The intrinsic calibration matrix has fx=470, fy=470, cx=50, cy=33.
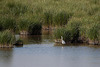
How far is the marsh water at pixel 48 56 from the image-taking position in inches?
789

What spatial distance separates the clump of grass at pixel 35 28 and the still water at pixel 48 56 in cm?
288

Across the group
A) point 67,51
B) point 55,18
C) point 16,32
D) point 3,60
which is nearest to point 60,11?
point 55,18

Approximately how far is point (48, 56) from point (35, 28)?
747cm

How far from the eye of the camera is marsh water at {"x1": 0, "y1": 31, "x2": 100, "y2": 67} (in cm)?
2005

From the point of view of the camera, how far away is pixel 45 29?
31828mm

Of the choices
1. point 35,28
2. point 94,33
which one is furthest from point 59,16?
point 94,33

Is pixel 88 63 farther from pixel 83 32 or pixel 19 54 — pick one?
pixel 83 32

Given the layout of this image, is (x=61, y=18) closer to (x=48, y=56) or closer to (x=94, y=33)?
(x=94, y=33)

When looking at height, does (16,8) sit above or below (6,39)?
above

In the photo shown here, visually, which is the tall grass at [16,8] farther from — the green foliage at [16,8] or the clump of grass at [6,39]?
the clump of grass at [6,39]

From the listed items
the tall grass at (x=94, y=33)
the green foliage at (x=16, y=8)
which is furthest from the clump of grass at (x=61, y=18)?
the tall grass at (x=94, y=33)

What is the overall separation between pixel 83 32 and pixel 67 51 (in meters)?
2.63

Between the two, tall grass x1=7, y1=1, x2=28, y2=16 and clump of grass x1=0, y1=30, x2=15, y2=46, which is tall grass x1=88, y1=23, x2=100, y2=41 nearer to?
clump of grass x1=0, y1=30, x2=15, y2=46

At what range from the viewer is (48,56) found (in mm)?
21734
